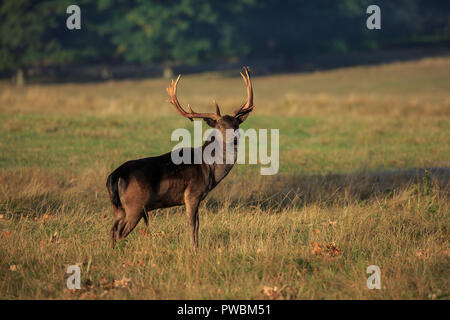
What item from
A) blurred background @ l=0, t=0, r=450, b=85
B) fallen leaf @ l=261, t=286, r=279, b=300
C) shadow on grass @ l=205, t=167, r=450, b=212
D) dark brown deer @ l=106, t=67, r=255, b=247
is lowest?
fallen leaf @ l=261, t=286, r=279, b=300

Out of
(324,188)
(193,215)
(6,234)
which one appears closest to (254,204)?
(324,188)

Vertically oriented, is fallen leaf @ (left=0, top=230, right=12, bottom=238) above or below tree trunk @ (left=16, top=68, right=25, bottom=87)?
below

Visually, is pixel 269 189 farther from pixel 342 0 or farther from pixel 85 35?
pixel 342 0

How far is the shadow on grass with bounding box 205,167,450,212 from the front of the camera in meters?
11.2

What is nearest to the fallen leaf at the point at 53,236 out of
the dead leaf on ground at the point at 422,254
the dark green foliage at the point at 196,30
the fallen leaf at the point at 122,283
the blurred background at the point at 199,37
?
the fallen leaf at the point at 122,283

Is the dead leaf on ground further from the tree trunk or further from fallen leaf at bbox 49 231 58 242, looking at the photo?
the tree trunk

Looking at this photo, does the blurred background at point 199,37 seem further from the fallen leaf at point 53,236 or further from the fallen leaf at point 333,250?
the fallen leaf at point 333,250

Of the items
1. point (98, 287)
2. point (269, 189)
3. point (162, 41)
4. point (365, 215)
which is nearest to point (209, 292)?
point (98, 287)

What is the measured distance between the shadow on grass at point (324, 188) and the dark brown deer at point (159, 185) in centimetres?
253

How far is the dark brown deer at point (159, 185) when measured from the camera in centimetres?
752

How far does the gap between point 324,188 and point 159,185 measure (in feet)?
18.4

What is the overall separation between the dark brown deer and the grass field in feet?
1.46

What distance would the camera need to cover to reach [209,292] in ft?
21.6

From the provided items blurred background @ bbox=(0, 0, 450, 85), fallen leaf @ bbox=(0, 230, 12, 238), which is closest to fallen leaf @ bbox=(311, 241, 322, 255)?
fallen leaf @ bbox=(0, 230, 12, 238)
